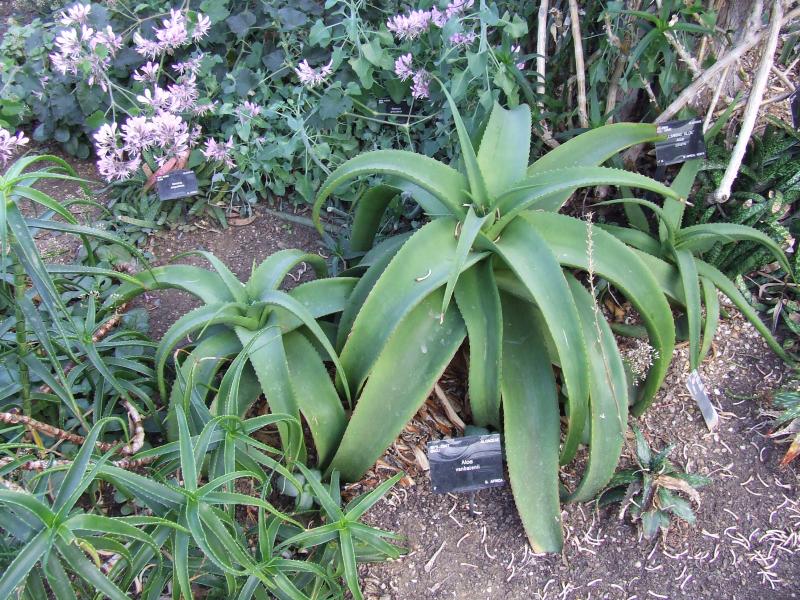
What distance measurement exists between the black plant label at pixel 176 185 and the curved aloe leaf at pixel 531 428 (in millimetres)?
1225

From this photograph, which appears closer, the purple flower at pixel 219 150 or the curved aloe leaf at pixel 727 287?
the curved aloe leaf at pixel 727 287

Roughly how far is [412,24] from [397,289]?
1031mm

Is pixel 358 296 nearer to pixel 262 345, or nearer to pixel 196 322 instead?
pixel 262 345

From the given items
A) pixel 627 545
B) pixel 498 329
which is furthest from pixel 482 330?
pixel 627 545

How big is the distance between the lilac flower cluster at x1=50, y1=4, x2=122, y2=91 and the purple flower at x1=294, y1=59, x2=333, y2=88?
0.65m

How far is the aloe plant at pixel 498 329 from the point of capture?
1642 mm

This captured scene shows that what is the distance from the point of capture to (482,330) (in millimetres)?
1679

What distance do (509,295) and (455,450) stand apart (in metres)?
0.44

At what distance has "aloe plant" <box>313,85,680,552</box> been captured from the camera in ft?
5.39

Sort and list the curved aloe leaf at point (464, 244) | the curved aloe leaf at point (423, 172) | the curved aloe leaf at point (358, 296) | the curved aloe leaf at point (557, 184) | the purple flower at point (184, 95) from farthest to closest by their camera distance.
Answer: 1. the purple flower at point (184, 95)
2. the curved aloe leaf at point (358, 296)
3. the curved aloe leaf at point (423, 172)
4. the curved aloe leaf at point (557, 184)
5. the curved aloe leaf at point (464, 244)

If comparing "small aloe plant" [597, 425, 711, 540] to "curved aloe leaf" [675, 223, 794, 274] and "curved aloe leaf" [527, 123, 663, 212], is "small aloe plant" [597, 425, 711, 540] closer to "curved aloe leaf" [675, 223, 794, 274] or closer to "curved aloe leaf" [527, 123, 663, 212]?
"curved aloe leaf" [675, 223, 794, 274]

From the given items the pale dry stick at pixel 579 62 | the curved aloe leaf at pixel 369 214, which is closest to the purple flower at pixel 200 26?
the curved aloe leaf at pixel 369 214

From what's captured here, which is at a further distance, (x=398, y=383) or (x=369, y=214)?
(x=369, y=214)

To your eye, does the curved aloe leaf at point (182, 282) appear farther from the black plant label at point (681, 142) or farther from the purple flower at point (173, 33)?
the black plant label at point (681, 142)
